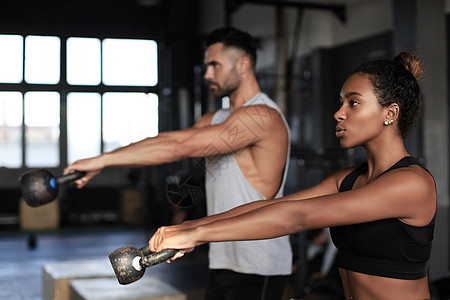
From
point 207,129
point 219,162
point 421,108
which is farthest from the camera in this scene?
point 219,162

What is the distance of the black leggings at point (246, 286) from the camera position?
78.4 inches

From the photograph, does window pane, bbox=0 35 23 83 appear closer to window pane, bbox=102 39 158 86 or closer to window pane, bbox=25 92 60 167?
window pane, bbox=25 92 60 167

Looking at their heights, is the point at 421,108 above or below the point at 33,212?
above

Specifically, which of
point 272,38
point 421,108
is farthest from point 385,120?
point 272,38

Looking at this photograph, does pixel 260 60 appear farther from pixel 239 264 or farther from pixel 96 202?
pixel 239 264

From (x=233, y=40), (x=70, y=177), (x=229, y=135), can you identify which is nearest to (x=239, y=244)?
(x=229, y=135)

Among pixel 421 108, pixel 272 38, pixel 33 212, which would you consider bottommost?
pixel 33 212

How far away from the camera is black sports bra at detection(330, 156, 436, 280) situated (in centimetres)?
124

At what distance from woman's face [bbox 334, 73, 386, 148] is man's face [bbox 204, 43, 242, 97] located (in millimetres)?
844

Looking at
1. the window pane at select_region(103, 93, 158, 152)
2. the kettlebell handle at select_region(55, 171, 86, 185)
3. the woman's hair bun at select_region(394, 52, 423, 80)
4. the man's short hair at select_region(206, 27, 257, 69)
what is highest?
the window pane at select_region(103, 93, 158, 152)

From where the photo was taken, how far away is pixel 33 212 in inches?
365

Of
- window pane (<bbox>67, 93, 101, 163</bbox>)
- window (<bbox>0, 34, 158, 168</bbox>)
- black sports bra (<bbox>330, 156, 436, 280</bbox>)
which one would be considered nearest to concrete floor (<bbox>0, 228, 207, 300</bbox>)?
window pane (<bbox>67, 93, 101, 163</bbox>)

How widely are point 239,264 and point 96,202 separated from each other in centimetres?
868

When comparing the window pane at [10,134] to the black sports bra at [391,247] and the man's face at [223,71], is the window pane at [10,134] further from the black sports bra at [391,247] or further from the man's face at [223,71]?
the black sports bra at [391,247]
